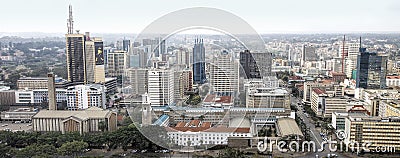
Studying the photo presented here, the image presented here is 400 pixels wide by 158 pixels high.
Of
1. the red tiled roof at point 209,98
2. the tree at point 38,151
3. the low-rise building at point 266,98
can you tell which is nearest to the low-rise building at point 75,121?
the tree at point 38,151

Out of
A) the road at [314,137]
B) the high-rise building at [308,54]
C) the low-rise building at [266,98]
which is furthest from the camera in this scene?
the high-rise building at [308,54]

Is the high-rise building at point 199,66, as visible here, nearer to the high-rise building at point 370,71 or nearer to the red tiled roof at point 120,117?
the red tiled roof at point 120,117

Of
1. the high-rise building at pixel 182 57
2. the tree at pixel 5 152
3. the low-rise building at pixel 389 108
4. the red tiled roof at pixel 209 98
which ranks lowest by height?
the tree at pixel 5 152

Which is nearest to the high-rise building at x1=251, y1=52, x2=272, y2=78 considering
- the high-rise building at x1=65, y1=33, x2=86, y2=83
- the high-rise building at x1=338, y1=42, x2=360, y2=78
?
the high-rise building at x1=65, y1=33, x2=86, y2=83

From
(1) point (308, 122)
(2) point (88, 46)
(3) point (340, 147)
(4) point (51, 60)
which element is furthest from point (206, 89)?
(4) point (51, 60)

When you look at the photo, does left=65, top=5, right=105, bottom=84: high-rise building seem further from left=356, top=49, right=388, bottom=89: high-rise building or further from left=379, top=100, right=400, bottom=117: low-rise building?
left=379, top=100, right=400, bottom=117: low-rise building

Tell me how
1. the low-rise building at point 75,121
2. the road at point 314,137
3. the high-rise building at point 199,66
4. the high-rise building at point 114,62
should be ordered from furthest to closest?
the high-rise building at point 114,62 < the low-rise building at point 75,121 < the road at point 314,137 < the high-rise building at point 199,66

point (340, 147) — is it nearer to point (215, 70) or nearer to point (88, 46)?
point (215, 70)
